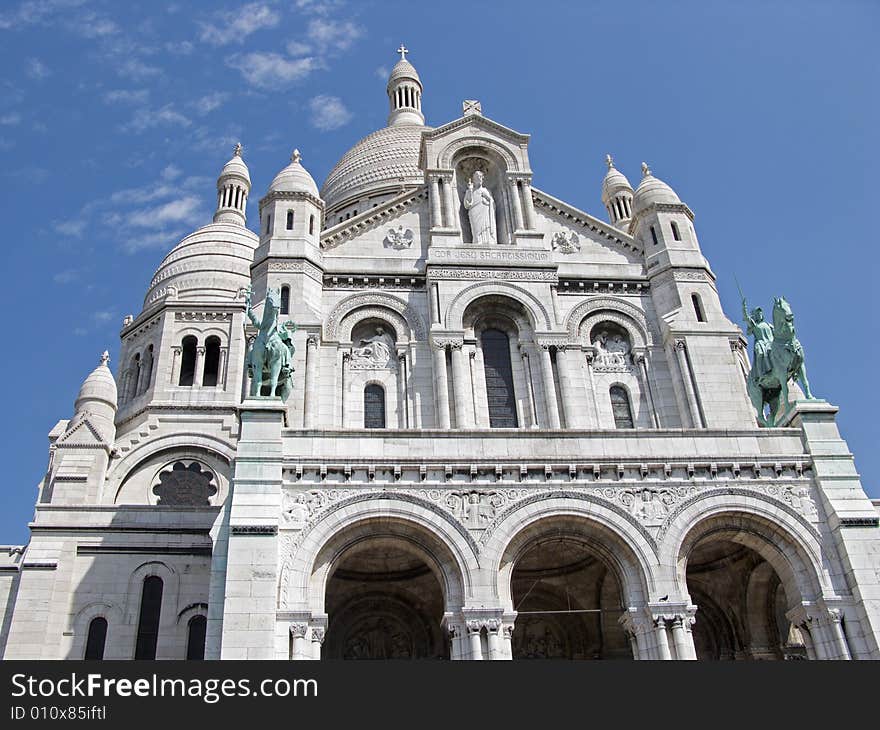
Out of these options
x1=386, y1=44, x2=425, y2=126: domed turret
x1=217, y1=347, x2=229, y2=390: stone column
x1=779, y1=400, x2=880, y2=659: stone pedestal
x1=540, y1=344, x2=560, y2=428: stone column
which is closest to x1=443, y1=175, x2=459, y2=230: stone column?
x1=540, y1=344, x2=560, y2=428: stone column

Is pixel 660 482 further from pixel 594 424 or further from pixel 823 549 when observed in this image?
pixel 594 424

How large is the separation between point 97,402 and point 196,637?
13164 mm

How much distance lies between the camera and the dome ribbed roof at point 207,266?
145ft

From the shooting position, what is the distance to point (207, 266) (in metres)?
45.2

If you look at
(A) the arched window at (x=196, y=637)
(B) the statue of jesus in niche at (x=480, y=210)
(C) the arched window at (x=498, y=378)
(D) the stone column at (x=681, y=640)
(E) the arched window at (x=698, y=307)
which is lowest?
(D) the stone column at (x=681, y=640)

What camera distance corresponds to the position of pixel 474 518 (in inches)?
779

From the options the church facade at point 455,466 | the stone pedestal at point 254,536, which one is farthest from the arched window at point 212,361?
the stone pedestal at point 254,536

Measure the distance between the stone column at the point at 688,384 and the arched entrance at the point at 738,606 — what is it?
464 cm

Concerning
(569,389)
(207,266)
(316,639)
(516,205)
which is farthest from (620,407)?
(207,266)

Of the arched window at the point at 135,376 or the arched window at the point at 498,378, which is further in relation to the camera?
the arched window at the point at 135,376

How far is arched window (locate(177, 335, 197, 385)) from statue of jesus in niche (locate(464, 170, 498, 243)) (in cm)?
1616

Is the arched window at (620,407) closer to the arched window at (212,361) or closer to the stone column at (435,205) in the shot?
the stone column at (435,205)

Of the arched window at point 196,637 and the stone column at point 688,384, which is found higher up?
the stone column at point 688,384

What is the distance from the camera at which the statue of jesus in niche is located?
101 ft
